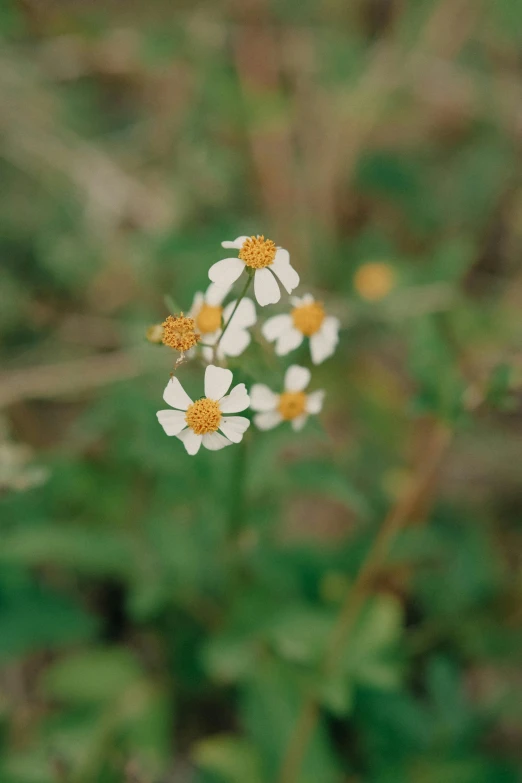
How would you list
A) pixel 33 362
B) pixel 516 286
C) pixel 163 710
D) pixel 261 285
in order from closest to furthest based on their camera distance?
1. pixel 261 285
2. pixel 163 710
3. pixel 33 362
4. pixel 516 286

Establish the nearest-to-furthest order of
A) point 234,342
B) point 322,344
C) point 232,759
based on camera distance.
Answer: point 234,342, point 322,344, point 232,759

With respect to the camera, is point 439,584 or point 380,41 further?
point 380,41

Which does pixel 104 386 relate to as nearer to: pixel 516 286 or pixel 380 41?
pixel 516 286

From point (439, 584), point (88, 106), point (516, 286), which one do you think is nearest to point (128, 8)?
point (88, 106)

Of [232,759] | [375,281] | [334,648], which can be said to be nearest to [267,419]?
[334,648]

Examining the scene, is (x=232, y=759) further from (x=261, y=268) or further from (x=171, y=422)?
(x=261, y=268)

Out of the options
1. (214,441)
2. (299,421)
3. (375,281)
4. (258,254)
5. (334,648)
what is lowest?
(334,648)

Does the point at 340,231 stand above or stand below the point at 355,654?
above

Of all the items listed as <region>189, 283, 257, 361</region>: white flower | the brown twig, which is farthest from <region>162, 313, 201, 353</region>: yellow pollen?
the brown twig
